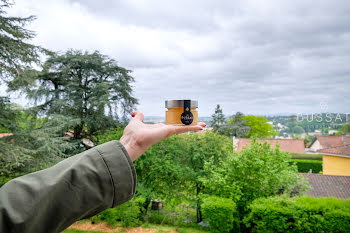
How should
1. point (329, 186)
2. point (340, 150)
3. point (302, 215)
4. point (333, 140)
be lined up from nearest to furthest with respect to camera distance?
point (302, 215) < point (329, 186) < point (340, 150) < point (333, 140)

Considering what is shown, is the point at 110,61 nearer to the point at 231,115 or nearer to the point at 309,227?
the point at 309,227

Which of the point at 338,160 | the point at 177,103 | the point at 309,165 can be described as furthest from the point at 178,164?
the point at 309,165

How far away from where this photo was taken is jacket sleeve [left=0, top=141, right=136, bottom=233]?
634 mm

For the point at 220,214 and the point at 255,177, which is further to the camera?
the point at 255,177

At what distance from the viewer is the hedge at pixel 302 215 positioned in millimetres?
7043

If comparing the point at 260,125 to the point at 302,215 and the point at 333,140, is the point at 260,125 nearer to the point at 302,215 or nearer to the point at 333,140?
the point at 333,140

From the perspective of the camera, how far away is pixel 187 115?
2.40 m

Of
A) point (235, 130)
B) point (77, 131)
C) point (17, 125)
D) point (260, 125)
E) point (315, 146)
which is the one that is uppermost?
point (17, 125)

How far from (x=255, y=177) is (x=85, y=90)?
10.7 metres

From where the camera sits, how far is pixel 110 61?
51.0 feet

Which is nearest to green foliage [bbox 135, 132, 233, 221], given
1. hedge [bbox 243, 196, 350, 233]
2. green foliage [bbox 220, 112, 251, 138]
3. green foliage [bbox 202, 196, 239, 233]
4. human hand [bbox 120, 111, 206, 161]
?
green foliage [bbox 202, 196, 239, 233]

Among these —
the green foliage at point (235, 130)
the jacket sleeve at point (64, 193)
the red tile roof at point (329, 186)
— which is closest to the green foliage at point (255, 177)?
the red tile roof at point (329, 186)

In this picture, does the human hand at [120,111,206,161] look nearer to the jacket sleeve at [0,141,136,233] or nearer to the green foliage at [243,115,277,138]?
the jacket sleeve at [0,141,136,233]

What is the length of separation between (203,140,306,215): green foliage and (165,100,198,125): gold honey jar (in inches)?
255
